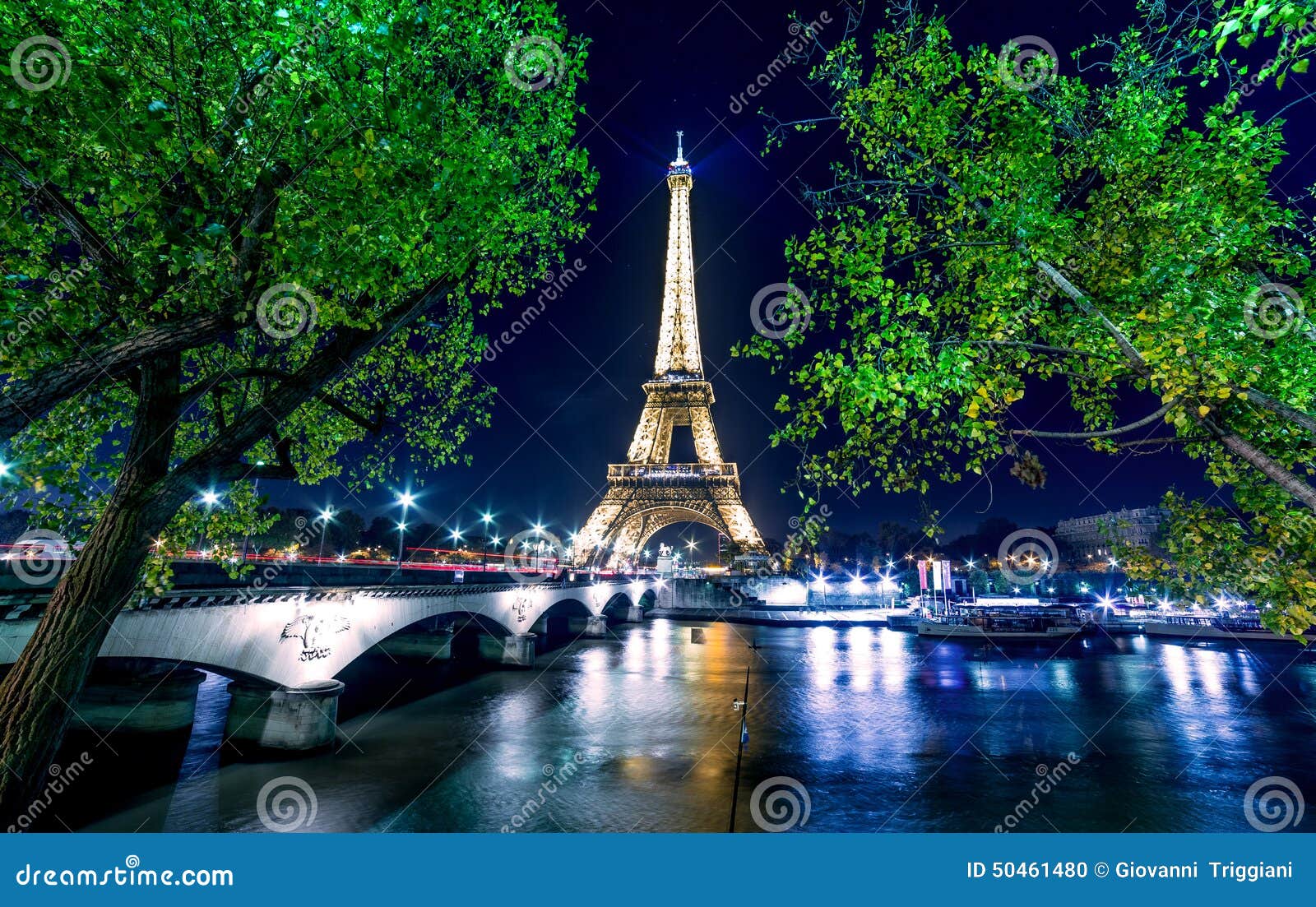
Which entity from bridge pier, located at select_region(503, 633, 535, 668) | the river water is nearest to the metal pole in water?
the river water

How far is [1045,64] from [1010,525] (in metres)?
166

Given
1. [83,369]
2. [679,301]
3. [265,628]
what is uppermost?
[679,301]

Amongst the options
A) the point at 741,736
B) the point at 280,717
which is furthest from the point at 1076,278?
the point at 280,717

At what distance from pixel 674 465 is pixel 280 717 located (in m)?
59.9

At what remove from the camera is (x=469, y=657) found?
43.1 meters

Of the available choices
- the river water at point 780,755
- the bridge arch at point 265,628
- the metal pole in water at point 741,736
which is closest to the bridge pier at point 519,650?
the river water at point 780,755

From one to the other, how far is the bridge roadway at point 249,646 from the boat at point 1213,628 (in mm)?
77447

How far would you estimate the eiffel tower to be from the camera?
73938mm

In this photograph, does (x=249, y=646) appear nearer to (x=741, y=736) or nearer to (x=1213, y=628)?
(x=741, y=736)

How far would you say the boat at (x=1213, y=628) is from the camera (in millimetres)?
64000

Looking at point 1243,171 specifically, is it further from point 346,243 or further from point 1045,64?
point 346,243

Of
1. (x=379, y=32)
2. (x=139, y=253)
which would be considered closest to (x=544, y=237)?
(x=379, y=32)

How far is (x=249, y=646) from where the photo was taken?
16953 mm

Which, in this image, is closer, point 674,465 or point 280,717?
point 280,717
